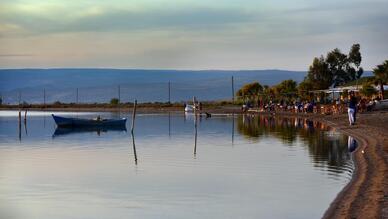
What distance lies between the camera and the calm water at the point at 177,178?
16.2 m

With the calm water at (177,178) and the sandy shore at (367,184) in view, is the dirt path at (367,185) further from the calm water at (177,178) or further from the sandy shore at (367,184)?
the calm water at (177,178)

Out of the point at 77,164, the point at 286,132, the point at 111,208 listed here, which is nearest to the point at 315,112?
the point at 286,132

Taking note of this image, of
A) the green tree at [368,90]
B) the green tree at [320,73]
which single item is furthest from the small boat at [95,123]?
the green tree at [320,73]

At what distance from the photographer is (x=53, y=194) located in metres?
18.7

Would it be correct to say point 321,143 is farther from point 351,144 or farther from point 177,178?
point 177,178

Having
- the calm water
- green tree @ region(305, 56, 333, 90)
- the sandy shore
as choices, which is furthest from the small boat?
green tree @ region(305, 56, 333, 90)

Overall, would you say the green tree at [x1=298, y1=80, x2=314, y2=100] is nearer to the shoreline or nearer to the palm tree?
the palm tree

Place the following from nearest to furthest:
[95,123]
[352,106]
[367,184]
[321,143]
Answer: [367,184], [321,143], [352,106], [95,123]

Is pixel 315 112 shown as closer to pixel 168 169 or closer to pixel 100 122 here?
pixel 100 122

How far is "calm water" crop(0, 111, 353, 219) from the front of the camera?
16203 mm

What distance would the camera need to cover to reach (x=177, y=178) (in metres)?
21.3

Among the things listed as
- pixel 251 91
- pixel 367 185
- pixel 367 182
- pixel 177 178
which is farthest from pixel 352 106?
pixel 251 91

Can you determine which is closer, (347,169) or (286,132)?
(347,169)

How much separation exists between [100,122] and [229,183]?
33787 mm
